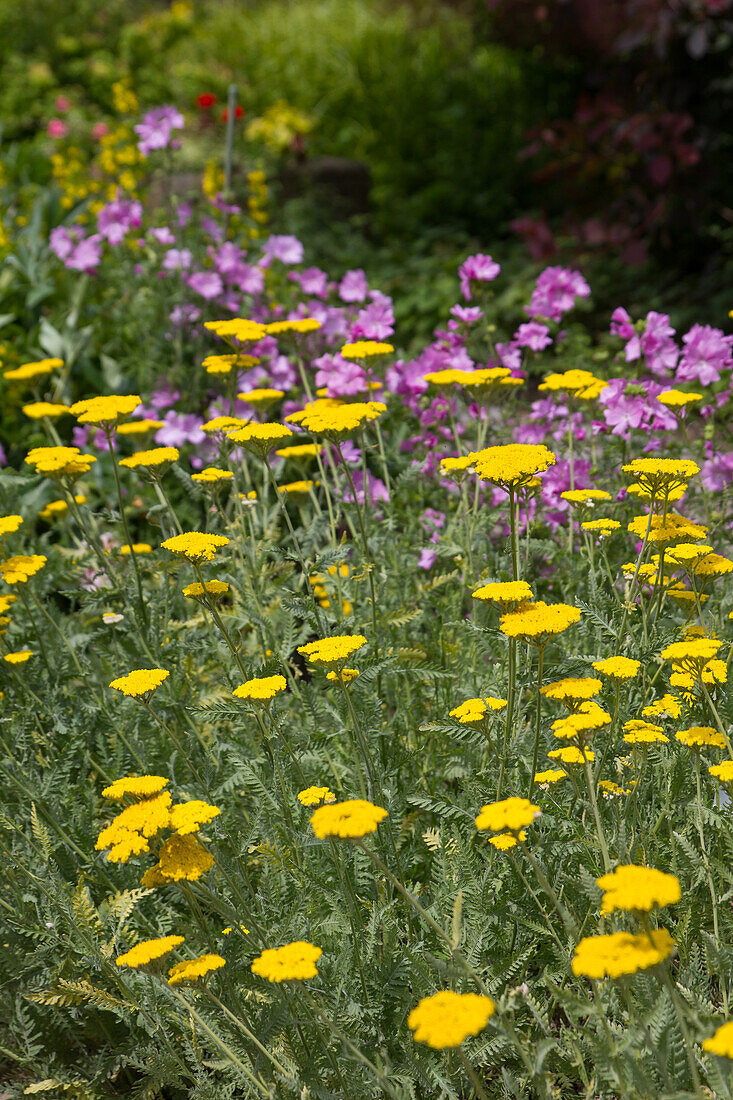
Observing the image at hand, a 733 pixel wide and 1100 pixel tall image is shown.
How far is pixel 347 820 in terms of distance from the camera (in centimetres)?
103

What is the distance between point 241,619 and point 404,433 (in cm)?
93

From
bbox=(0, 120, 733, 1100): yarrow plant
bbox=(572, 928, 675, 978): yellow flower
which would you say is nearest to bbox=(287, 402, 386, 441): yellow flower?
bbox=(0, 120, 733, 1100): yarrow plant

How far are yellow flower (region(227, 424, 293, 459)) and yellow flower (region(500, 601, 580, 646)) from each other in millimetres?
549

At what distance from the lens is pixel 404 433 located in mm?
2748

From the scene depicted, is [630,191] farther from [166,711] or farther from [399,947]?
[399,947]

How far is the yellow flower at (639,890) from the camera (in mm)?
888

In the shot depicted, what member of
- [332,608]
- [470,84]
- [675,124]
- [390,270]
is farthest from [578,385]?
[470,84]

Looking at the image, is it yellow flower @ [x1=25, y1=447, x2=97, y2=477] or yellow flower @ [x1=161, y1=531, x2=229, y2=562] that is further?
yellow flower @ [x1=25, y1=447, x2=97, y2=477]

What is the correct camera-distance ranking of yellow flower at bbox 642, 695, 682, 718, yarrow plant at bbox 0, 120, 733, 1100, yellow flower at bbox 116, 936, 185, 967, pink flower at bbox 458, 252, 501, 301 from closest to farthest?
1. yellow flower at bbox 116, 936, 185, 967
2. yarrow plant at bbox 0, 120, 733, 1100
3. yellow flower at bbox 642, 695, 682, 718
4. pink flower at bbox 458, 252, 501, 301

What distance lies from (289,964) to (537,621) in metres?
0.52

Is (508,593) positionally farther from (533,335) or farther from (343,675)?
(533,335)

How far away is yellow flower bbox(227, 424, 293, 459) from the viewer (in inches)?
62.9

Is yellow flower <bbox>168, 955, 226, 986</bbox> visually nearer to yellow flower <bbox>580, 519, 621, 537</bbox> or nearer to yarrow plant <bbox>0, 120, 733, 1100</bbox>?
yarrow plant <bbox>0, 120, 733, 1100</bbox>

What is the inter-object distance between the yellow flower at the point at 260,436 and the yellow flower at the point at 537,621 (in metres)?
0.55
